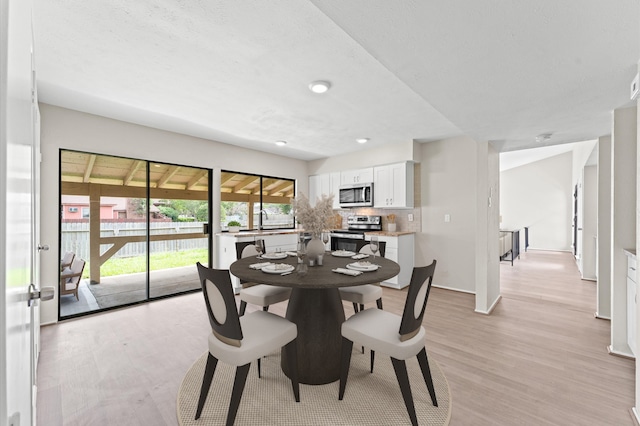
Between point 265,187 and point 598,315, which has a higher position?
point 265,187

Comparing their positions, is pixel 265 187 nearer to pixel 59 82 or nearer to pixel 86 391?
pixel 59 82

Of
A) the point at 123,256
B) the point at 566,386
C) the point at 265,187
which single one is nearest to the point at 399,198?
the point at 265,187

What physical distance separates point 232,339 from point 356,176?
428cm

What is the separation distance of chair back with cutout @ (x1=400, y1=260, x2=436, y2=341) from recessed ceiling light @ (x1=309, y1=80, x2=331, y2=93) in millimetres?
1855

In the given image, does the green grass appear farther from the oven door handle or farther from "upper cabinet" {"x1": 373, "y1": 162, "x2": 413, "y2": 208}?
"upper cabinet" {"x1": 373, "y1": 162, "x2": 413, "y2": 208}

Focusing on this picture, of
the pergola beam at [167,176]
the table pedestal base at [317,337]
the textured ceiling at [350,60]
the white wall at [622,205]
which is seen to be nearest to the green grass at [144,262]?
the pergola beam at [167,176]

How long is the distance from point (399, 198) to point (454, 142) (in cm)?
125

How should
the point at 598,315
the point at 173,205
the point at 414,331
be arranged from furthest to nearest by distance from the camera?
the point at 173,205, the point at 598,315, the point at 414,331

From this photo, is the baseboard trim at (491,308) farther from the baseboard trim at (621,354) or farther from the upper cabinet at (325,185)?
the upper cabinet at (325,185)

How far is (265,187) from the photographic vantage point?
568 centimetres

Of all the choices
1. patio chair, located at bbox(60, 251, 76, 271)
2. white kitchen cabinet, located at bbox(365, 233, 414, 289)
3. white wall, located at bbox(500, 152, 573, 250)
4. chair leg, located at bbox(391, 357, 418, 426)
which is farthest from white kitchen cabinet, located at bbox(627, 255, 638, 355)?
white wall, located at bbox(500, 152, 573, 250)

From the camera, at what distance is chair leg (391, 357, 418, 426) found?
5.28ft

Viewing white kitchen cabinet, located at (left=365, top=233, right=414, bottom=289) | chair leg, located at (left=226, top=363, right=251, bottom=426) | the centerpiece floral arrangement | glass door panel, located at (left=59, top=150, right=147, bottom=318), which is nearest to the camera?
chair leg, located at (left=226, top=363, right=251, bottom=426)

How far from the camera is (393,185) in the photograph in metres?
4.91
